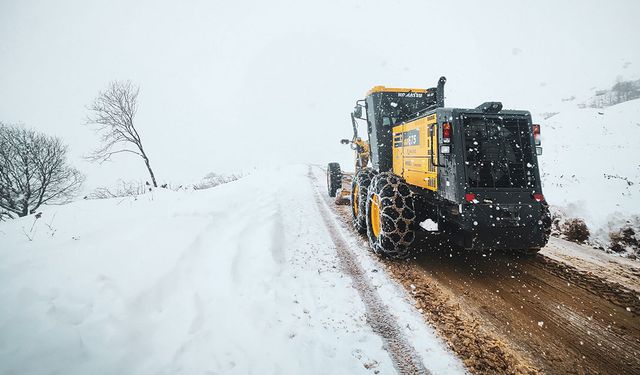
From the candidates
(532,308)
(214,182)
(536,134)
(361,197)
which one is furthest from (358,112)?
(214,182)

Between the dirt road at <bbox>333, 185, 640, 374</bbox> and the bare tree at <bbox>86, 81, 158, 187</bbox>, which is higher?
the bare tree at <bbox>86, 81, 158, 187</bbox>

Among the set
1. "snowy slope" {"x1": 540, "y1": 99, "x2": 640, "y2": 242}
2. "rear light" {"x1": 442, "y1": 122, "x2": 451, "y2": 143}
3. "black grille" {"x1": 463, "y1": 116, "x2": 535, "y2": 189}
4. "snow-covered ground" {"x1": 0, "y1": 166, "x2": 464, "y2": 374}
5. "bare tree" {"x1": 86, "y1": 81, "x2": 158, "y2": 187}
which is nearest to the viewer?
"snow-covered ground" {"x1": 0, "y1": 166, "x2": 464, "y2": 374}

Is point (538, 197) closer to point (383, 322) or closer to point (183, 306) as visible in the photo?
point (383, 322)

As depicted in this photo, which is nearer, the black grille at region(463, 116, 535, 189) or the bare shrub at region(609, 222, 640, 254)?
the black grille at region(463, 116, 535, 189)

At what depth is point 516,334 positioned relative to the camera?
300 centimetres

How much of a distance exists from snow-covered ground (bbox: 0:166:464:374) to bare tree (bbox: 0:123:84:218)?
50.6 feet

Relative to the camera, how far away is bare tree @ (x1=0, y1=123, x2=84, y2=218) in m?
16.0

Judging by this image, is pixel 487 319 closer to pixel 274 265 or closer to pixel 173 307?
pixel 274 265

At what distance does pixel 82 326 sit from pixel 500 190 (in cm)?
546

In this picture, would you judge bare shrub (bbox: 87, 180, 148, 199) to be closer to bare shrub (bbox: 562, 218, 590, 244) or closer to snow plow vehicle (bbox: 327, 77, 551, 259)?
snow plow vehicle (bbox: 327, 77, 551, 259)

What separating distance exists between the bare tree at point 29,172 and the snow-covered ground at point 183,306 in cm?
1542

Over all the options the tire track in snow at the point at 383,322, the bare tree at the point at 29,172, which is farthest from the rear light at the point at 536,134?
the bare tree at the point at 29,172

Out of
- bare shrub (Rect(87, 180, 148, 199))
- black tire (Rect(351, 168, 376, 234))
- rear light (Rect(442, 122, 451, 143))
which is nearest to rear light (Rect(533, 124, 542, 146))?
rear light (Rect(442, 122, 451, 143))

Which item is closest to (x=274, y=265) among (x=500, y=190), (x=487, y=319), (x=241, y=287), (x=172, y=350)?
(x=241, y=287)
